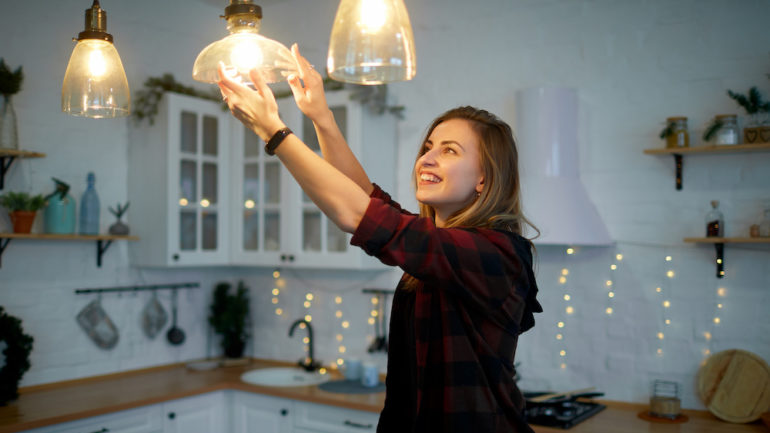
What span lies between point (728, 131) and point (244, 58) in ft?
7.60

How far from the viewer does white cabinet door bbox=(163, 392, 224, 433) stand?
335 cm

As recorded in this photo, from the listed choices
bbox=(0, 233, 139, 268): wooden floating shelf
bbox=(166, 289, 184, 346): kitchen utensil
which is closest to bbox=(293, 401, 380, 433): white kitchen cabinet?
bbox=(166, 289, 184, 346): kitchen utensil

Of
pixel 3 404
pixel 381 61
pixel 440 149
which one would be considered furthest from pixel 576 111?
pixel 3 404

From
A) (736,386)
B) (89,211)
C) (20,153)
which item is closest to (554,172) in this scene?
(736,386)

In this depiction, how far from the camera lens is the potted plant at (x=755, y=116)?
9.17ft

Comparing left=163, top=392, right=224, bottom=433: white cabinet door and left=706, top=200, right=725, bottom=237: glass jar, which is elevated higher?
left=706, top=200, right=725, bottom=237: glass jar

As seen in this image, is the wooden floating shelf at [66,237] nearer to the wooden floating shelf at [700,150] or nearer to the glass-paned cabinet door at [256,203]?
the glass-paned cabinet door at [256,203]

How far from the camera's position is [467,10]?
144 inches

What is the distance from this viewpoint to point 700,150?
9.41 ft

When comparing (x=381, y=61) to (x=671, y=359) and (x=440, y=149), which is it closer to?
(x=440, y=149)

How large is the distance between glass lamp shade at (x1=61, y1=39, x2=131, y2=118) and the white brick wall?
7.12 ft

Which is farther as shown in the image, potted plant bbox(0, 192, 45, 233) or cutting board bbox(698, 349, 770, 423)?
potted plant bbox(0, 192, 45, 233)

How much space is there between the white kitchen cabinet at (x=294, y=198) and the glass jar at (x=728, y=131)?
161 cm

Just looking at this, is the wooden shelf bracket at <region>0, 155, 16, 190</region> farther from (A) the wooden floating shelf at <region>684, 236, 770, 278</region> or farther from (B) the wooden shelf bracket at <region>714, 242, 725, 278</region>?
(B) the wooden shelf bracket at <region>714, 242, 725, 278</region>
